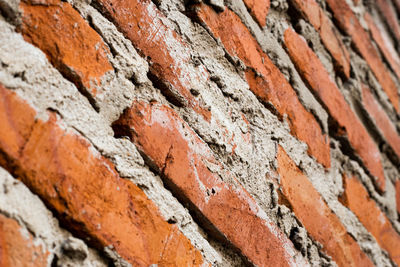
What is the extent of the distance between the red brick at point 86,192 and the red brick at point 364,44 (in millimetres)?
827

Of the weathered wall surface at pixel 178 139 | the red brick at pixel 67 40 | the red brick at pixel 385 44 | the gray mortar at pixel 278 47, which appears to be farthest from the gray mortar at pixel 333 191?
the red brick at pixel 385 44

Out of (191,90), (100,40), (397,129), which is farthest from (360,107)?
(100,40)

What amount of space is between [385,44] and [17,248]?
4.46 ft

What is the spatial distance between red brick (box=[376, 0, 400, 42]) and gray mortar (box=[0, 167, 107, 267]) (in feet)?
4.37

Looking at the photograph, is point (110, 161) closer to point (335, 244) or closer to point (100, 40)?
point (100, 40)

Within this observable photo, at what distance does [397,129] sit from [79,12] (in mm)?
1127

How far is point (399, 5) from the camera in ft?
5.22

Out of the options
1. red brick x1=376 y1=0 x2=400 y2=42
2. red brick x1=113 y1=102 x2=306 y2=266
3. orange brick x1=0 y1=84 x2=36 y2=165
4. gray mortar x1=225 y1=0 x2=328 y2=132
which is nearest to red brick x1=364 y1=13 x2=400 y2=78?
red brick x1=376 y1=0 x2=400 y2=42

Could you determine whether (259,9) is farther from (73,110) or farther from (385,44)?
(385,44)

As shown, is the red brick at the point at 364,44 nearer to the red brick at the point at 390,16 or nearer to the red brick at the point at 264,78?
the red brick at the point at 390,16

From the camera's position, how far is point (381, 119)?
1231 mm

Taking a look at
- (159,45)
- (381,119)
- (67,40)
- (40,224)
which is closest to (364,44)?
(381,119)

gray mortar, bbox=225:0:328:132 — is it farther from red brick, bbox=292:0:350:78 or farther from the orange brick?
the orange brick

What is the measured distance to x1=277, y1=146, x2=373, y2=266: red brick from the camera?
0.76 metres
